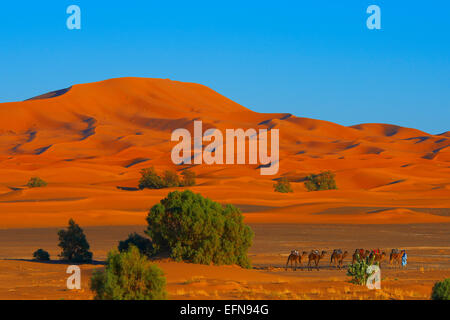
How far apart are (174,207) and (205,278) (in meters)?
4.74

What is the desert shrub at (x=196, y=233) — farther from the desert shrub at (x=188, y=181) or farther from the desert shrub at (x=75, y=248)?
the desert shrub at (x=188, y=181)

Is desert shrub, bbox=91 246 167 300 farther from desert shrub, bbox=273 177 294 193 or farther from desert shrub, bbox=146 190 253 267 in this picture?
desert shrub, bbox=273 177 294 193

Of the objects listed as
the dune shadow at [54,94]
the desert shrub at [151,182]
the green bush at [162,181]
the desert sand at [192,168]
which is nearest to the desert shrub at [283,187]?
the desert sand at [192,168]

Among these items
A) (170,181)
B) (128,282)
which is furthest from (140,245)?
(170,181)

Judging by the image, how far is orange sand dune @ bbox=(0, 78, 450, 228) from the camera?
157ft

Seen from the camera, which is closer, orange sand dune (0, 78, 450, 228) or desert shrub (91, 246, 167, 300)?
desert shrub (91, 246, 167, 300)

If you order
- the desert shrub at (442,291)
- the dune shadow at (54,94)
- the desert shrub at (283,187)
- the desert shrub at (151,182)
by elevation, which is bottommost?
the desert shrub at (442,291)

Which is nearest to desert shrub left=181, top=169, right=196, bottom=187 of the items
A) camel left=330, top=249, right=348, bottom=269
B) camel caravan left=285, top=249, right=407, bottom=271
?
camel caravan left=285, top=249, right=407, bottom=271

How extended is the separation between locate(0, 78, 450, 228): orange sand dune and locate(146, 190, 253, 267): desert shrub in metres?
18.3

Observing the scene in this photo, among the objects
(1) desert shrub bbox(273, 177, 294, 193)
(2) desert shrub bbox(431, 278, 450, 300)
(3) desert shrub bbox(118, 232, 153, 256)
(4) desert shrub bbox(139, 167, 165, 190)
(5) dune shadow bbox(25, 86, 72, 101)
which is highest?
(5) dune shadow bbox(25, 86, 72, 101)

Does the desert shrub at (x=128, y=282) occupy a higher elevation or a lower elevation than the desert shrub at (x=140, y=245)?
lower

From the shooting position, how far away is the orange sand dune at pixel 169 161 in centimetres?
4778

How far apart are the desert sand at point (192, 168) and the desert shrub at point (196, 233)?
1316mm

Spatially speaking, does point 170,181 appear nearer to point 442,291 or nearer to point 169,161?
point 169,161
